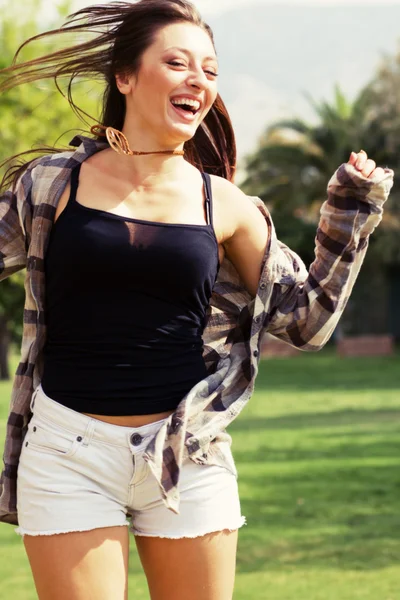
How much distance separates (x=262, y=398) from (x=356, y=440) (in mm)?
6676

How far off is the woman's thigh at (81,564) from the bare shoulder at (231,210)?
33.7 inches

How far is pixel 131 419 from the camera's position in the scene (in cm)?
324

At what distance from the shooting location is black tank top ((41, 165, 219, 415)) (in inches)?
126

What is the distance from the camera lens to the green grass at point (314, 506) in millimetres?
6844

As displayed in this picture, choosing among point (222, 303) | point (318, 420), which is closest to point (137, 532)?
point (222, 303)

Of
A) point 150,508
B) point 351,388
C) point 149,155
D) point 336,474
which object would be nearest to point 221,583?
point 150,508

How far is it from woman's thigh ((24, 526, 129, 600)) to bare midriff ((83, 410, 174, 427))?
0.86ft

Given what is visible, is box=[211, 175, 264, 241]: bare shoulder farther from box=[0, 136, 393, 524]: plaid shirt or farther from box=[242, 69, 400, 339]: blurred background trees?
box=[242, 69, 400, 339]: blurred background trees

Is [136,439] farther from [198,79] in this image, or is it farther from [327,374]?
[327,374]

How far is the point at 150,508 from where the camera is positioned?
3.26 m

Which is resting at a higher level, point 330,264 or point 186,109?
point 186,109

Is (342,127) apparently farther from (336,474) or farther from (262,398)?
(336,474)

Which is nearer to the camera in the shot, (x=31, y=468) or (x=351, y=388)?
(x=31, y=468)

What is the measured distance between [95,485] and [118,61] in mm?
1150
